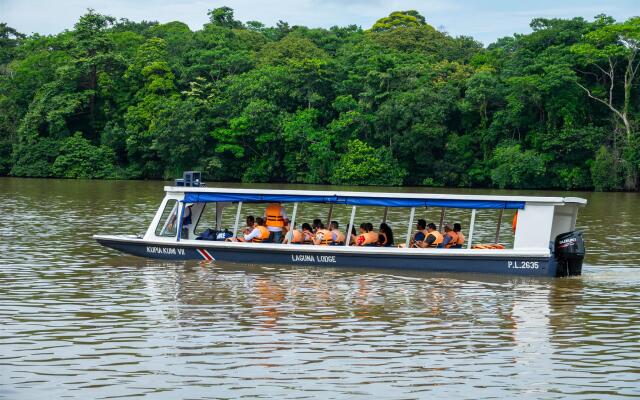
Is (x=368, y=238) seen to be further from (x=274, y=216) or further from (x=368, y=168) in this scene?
(x=368, y=168)

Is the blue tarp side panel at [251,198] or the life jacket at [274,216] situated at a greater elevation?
the blue tarp side panel at [251,198]

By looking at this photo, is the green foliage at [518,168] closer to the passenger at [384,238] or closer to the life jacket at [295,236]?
the passenger at [384,238]

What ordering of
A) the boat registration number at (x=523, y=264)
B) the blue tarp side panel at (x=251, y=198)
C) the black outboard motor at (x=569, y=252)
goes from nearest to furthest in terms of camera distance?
the black outboard motor at (x=569, y=252) → the boat registration number at (x=523, y=264) → the blue tarp side panel at (x=251, y=198)

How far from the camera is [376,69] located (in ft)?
213

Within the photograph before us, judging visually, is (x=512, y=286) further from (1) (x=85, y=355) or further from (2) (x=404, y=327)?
(1) (x=85, y=355)

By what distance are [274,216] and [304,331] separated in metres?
Result: 8.07

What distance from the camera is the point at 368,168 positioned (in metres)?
62.4

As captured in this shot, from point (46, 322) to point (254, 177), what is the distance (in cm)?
5077

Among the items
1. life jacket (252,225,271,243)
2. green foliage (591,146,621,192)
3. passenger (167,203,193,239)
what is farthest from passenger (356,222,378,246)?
green foliage (591,146,621,192)

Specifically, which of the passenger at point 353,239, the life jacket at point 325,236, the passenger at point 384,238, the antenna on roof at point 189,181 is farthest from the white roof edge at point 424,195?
the passenger at point 353,239

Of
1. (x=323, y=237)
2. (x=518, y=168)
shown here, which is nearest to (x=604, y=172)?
(x=518, y=168)

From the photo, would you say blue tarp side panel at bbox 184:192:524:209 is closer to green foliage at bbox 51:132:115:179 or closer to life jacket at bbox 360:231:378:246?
life jacket at bbox 360:231:378:246

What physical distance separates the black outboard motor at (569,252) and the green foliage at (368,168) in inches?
1632

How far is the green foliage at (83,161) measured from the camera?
2680 inches
